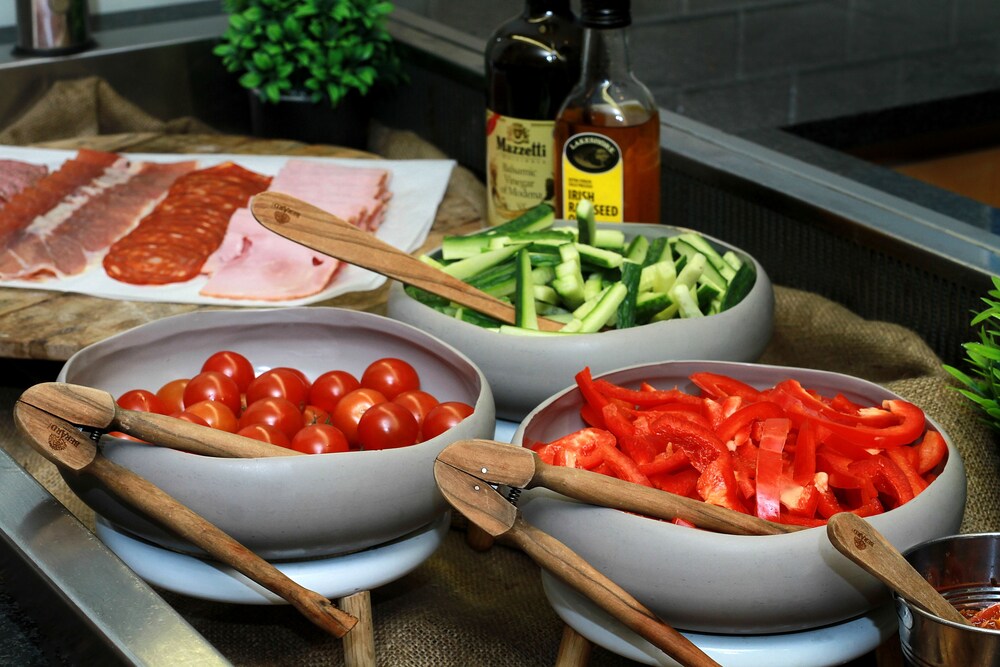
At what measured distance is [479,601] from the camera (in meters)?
1.06

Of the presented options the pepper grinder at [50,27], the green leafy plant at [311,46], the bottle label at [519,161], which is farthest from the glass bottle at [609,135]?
the pepper grinder at [50,27]

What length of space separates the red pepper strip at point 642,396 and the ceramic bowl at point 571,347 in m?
0.09

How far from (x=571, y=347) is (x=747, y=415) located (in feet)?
0.67

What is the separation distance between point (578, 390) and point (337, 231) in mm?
270

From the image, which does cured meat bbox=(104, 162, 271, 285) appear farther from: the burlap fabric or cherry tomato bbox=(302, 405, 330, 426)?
cherry tomato bbox=(302, 405, 330, 426)

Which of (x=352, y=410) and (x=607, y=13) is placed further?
(x=607, y=13)

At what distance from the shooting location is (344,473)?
0.83 m

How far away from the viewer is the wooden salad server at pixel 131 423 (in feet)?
2.74

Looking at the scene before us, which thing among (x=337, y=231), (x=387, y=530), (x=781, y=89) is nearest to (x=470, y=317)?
(x=337, y=231)

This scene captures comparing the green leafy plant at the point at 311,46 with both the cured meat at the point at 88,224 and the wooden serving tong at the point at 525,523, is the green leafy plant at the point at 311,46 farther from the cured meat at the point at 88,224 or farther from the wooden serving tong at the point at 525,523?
the wooden serving tong at the point at 525,523

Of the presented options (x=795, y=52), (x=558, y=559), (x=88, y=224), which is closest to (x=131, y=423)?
(x=558, y=559)

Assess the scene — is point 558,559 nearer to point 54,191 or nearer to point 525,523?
point 525,523

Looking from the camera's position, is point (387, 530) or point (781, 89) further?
point (781, 89)

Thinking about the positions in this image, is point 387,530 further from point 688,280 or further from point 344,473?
point 688,280
